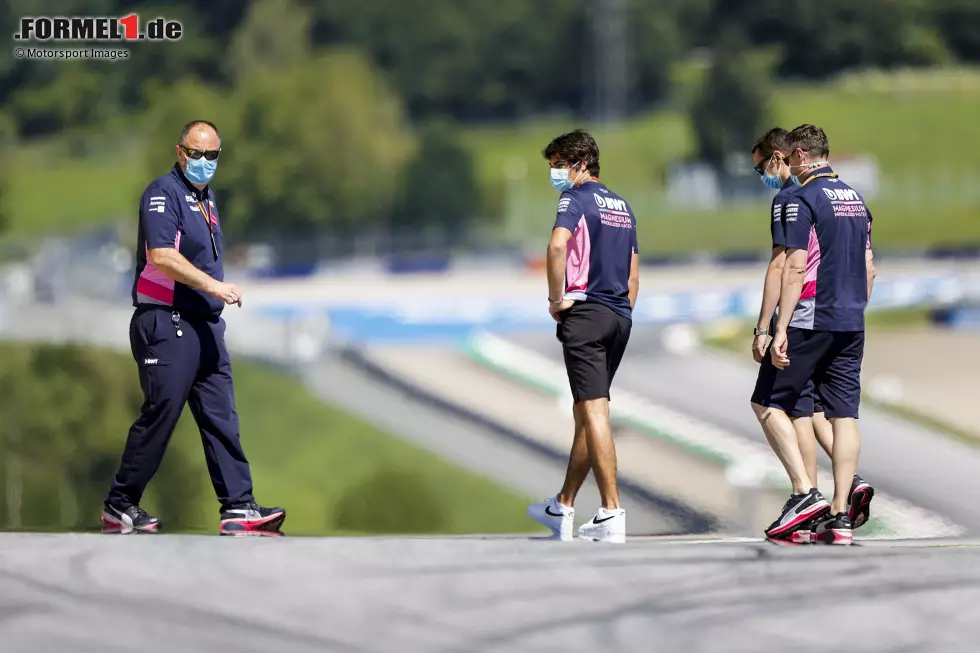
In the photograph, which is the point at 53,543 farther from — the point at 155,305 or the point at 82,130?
the point at 82,130

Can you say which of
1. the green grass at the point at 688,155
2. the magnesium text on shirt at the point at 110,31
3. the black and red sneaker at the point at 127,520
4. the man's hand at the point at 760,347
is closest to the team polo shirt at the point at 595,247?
the man's hand at the point at 760,347

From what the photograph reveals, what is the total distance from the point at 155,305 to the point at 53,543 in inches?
58.4

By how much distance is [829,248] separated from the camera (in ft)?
23.1

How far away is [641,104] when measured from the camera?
106 m

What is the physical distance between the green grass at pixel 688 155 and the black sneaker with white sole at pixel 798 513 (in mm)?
67225

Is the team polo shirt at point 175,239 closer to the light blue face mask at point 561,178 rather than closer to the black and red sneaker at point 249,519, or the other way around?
the black and red sneaker at point 249,519

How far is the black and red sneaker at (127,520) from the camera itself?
23.3 ft

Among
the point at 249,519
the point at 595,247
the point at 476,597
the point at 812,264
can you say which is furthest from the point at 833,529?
the point at 249,519

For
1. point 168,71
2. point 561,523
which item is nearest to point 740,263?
point 168,71

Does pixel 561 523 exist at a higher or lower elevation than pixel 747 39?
lower

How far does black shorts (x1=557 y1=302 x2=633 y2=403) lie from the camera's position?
6.94 metres

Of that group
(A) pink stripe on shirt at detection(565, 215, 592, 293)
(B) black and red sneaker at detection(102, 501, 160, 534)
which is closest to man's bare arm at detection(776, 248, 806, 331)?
(A) pink stripe on shirt at detection(565, 215, 592, 293)

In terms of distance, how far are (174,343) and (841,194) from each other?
119 inches

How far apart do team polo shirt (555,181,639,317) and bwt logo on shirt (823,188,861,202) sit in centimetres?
88
